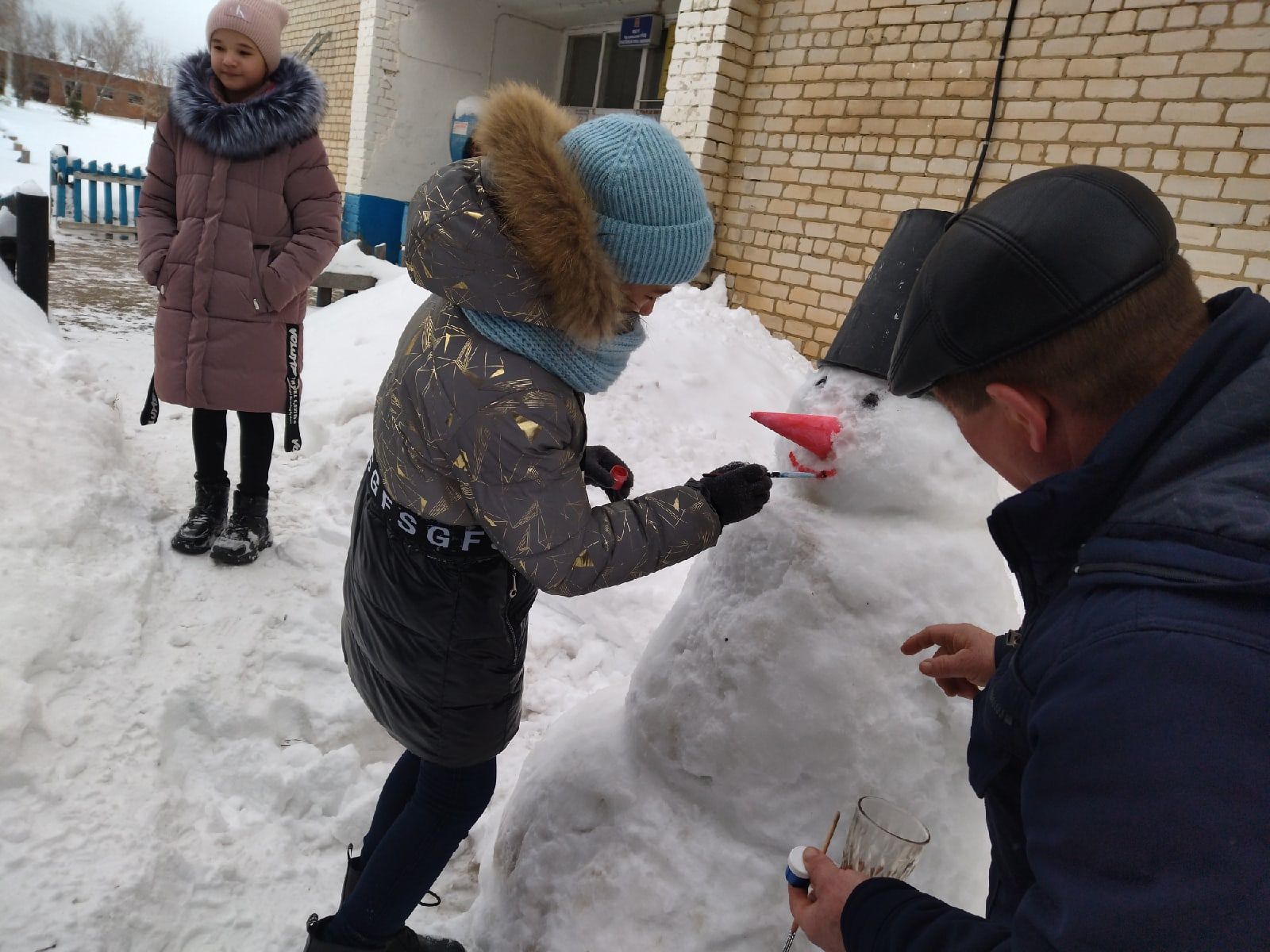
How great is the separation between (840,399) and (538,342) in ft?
2.18

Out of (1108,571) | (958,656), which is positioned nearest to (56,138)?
(958,656)

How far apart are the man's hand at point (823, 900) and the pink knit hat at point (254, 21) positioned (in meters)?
3.11

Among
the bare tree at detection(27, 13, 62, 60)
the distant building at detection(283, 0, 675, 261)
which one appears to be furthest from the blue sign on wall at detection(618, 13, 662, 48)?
the bare tree at detection(27, 13, 62, 60)

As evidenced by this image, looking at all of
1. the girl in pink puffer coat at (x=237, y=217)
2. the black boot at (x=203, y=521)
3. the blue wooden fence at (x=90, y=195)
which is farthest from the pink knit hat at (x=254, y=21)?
the blue wooden fence at (x=90, y=195)

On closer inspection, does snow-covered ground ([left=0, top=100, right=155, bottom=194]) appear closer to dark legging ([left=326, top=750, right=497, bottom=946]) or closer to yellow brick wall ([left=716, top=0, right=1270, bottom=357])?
yellow brick wall ([left=716, top=0, right=1270, bottom=357])

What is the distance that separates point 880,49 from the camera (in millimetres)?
5496

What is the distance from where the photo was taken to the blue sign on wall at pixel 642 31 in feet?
29.0

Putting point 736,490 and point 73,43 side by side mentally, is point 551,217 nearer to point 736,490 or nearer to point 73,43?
point 736,490

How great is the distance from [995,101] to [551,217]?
475 centimetres

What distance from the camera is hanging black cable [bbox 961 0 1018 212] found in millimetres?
4855

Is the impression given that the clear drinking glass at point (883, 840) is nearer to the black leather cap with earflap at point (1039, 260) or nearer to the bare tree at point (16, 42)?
the black leather cap with earflap at point (1039, 260)

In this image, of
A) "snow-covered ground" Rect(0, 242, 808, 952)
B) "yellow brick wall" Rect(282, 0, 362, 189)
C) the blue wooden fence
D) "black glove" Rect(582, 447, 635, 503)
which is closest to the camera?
"black glove" Rect(582, 447, 635, 503)

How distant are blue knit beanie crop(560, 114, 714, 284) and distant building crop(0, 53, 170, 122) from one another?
44209 millimetres

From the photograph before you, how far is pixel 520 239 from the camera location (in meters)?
1.26
